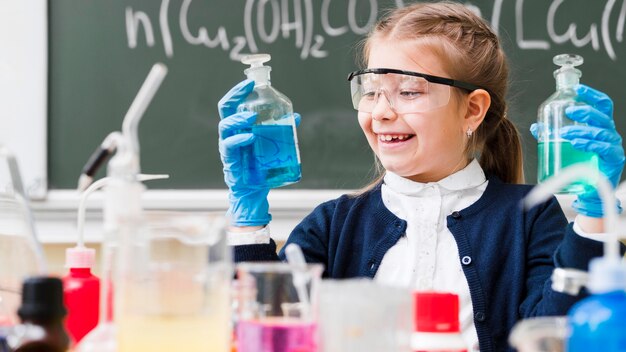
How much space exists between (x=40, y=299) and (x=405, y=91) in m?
0.89

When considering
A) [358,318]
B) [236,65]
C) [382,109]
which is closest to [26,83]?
[236,65]

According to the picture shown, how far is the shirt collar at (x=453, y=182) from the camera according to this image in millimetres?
1498

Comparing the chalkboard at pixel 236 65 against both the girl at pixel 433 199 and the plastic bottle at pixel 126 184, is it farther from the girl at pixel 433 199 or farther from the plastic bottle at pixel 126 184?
the plastic bottle at pixel 126 184

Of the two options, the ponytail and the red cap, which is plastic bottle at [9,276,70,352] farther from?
the ponytail

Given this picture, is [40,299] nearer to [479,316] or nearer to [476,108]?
[479,316]

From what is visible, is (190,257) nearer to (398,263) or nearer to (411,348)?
(411,348)

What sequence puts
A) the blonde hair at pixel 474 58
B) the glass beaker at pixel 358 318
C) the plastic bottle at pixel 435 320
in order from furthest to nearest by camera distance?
the blonde hair at pixel 474 58, the plastic bottle at pixel 435 320, the glass beaker at pixel 358 318

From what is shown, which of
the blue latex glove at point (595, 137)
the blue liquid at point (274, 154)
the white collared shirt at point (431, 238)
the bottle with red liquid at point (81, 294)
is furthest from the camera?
the white collared shirt at point (431, 238)

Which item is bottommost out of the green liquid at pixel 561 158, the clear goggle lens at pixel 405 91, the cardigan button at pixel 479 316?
the cardigan button at pixel 479 316

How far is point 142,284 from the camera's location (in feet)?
2.40

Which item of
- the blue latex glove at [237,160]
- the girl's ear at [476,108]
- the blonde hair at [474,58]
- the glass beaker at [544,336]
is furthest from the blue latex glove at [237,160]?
the glass beaker at [544,336]

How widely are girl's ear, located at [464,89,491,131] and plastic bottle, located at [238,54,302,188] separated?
0.40 meters

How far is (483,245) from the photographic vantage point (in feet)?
4.71

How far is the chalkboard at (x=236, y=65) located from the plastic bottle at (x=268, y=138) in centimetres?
77
